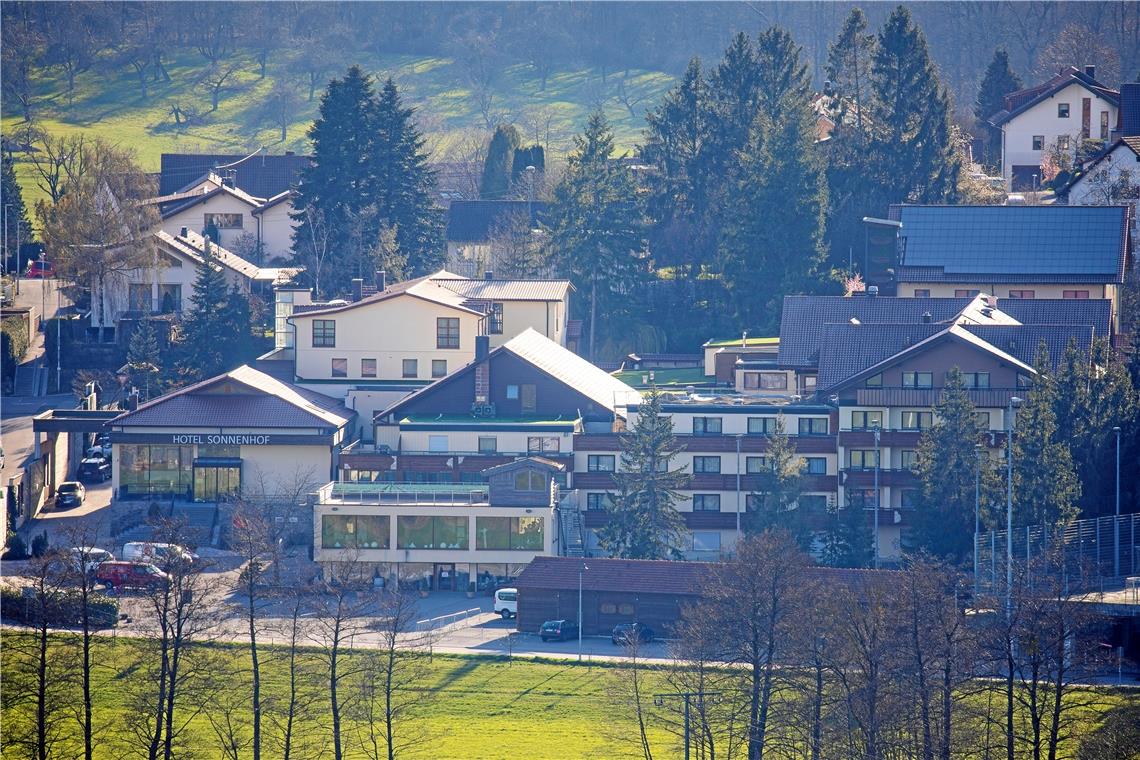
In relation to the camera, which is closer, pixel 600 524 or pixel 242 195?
pixel 600 524

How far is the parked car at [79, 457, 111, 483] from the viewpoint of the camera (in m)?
87.6

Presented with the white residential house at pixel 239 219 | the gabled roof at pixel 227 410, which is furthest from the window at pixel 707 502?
the white residential house at pixel 239 219

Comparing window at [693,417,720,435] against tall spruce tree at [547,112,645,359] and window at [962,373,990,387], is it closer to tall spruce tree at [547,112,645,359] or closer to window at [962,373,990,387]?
window at [962,373,990,387]

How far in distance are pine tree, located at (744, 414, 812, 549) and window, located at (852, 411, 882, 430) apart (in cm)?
296

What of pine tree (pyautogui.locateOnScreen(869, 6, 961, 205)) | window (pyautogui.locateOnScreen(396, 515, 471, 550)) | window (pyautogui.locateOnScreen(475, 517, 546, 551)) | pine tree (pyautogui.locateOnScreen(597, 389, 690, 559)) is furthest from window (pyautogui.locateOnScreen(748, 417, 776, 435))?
pine tree (pyautogui.locateOnScreen(869, 6, 961, 205))

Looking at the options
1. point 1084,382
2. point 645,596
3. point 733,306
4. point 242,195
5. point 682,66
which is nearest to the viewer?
point 645,596

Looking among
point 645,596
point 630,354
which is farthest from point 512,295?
point 645,596

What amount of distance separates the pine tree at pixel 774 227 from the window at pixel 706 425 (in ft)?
65.7

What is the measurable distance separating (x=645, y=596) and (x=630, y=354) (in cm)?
3098

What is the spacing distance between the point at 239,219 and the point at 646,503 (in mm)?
44790

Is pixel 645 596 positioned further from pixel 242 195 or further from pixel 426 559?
pixel 242 195

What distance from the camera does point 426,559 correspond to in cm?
7588

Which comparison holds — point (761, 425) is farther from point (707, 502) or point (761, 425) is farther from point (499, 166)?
point (499, 166)

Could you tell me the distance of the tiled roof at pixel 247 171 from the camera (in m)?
126
